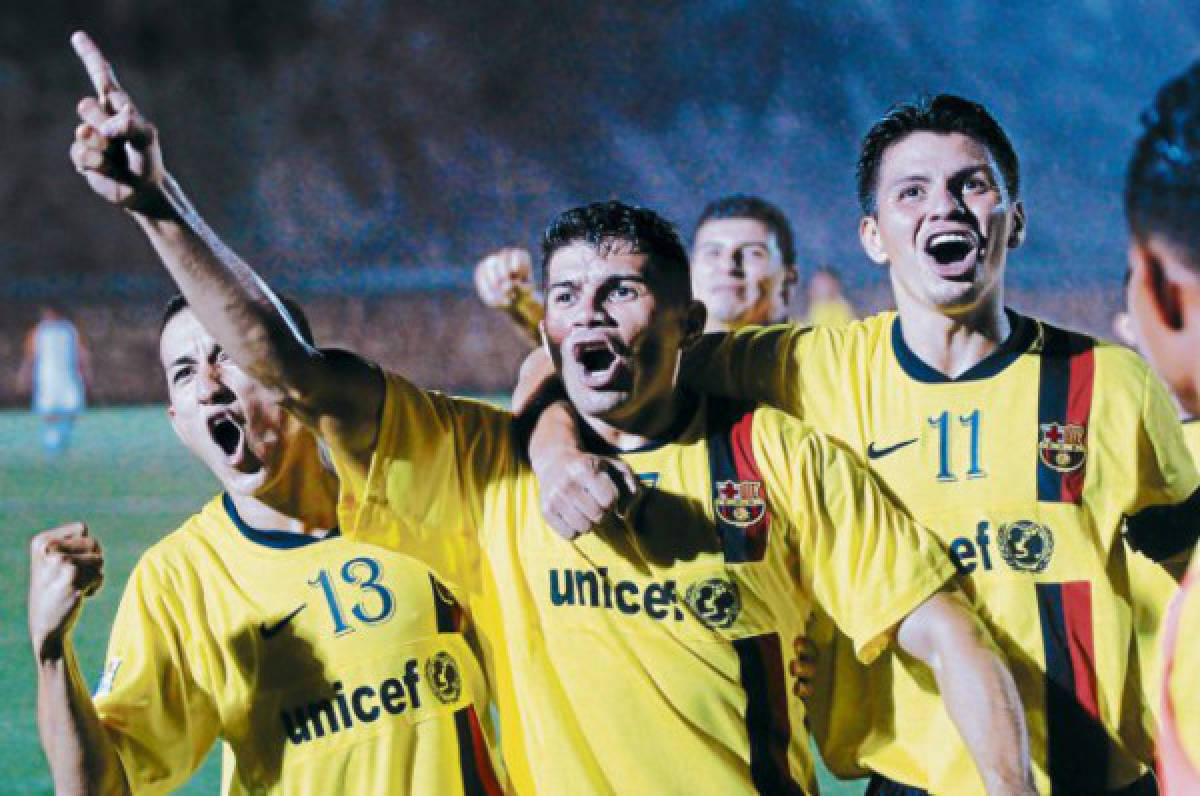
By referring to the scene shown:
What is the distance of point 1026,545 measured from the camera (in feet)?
9.01

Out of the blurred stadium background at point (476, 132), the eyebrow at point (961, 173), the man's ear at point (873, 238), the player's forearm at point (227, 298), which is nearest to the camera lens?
the player's forearm at point (227, 298)

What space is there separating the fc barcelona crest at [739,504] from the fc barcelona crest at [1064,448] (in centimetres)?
59

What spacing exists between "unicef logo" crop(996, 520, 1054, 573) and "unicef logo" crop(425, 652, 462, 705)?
113 cm

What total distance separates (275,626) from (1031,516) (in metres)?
1.52

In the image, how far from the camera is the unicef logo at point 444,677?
2873 millimetres

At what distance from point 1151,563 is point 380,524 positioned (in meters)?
1.63

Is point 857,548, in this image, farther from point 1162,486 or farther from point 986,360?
point 1162,486

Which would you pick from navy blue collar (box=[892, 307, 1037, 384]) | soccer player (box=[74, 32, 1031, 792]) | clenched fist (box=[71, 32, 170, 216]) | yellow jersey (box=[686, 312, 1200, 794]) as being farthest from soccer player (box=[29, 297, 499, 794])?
navy blue collar (box=[892, 307, 1037, 384])

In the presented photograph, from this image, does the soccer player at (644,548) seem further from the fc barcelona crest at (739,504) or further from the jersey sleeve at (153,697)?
the jersey sleeve at (153,697)

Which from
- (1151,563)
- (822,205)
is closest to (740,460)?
(1151,563)

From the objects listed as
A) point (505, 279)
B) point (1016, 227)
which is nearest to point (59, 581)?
point (505, 279)

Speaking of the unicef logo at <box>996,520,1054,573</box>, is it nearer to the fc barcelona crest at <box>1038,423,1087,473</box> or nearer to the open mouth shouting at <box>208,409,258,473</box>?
the fc barcelona crest at <box>1038,423,1087,473</box>

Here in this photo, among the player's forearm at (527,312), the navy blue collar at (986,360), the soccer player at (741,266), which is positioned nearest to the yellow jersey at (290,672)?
the player's forearm at (527,312)

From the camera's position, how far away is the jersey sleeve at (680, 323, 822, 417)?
9.79 ft
